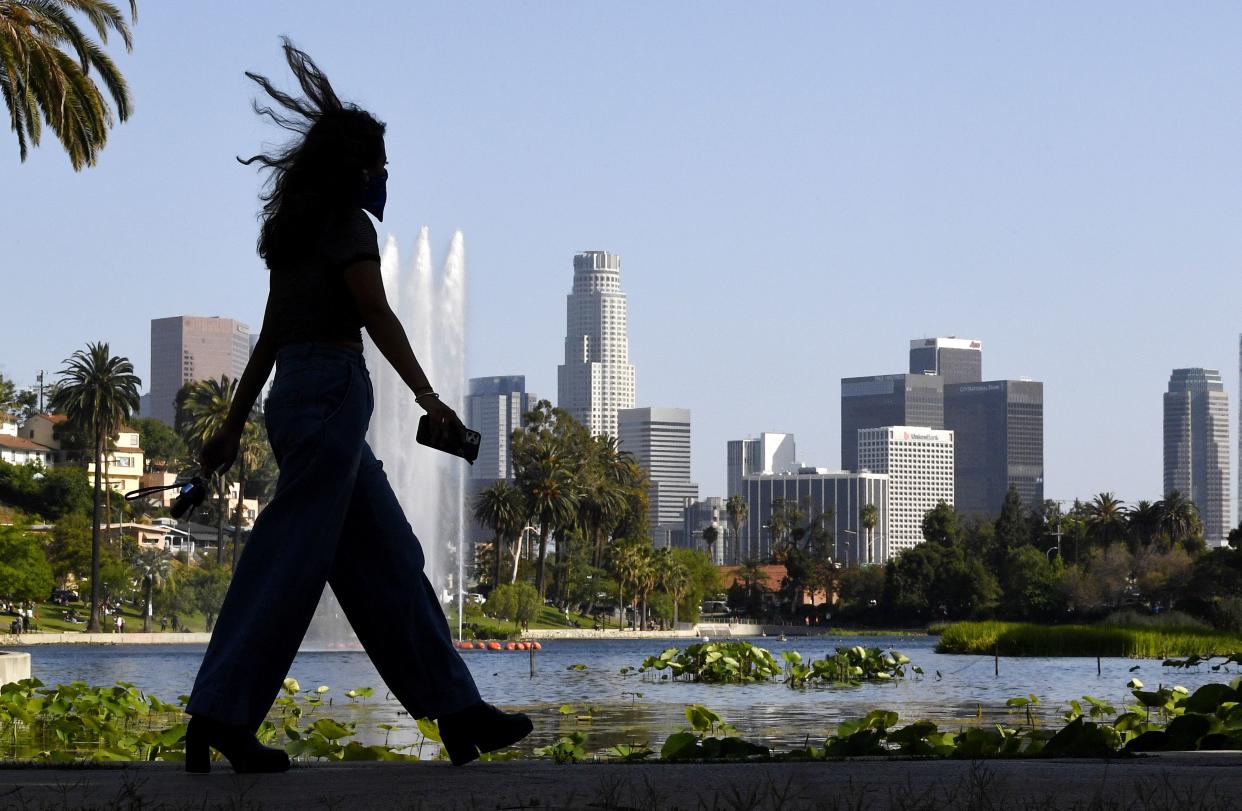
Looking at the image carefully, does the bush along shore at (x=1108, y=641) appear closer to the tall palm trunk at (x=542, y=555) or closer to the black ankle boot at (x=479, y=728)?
the black ankle boot at (x=479, y=728)

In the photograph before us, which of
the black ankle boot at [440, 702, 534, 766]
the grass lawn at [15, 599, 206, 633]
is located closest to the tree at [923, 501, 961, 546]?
the grass lawn at [15, 599, 206, 633]

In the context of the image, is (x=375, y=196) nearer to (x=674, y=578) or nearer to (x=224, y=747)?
(x=224, y=747)

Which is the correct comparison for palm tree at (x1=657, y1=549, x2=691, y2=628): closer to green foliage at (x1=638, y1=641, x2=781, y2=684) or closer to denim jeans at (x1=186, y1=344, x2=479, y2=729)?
green foliage at (x1=638, y1=641, x2=781, y2=684)

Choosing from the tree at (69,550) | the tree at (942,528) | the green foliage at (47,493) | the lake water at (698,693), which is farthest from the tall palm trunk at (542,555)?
the lake water at (698,693)

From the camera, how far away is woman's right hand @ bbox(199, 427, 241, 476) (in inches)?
214

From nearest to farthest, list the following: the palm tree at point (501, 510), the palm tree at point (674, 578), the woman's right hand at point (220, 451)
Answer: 1. the woman's right hand at point (220, 451)
2. the palm tree at point (501, 510)
3. the palm tree at point (674, 578)

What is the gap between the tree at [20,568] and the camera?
222 ft

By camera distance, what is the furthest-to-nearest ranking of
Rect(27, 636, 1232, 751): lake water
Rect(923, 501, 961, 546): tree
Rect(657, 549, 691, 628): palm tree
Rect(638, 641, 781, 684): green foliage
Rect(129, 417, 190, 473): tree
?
Rect(129, 417, 190, 473): tree < Rect(923, 501, 961, 546): tree < Rect(657, 549, 691, 628): palm tree < Rect(638, 641, 781, 684): green foliage < Rect(27, 636, 1232, 751): lake water

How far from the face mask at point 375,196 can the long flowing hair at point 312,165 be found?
0.11ft

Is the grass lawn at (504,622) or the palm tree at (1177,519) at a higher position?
the palm tree at (1177,519)

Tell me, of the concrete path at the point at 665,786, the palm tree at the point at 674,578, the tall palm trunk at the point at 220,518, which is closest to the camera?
the concrete path at the point at 665,786

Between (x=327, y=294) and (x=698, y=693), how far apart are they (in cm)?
1841

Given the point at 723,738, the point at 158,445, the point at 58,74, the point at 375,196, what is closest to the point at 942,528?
the point at 158,445

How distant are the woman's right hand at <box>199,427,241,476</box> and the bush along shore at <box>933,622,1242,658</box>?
3659cm
